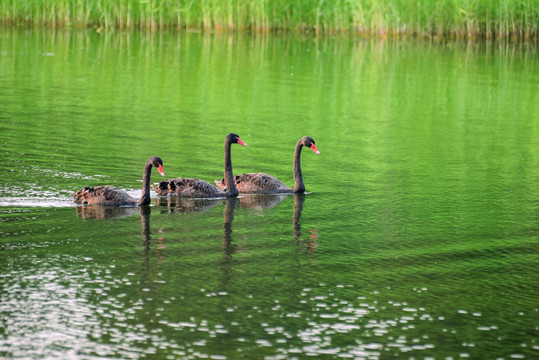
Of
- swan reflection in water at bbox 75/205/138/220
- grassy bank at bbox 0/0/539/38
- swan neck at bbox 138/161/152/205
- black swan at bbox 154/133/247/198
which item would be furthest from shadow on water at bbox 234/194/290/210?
grassy bank at bbox 0/0/539/38

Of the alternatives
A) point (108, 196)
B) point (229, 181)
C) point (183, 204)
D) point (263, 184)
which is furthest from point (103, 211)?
point (263, 184)

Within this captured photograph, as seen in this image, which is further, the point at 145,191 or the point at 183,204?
the point at 183,204

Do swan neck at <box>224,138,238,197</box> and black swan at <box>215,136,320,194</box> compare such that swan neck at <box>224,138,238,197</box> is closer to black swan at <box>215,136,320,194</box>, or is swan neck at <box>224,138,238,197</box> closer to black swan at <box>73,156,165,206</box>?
black swan at <box>215,136,320,194</box>

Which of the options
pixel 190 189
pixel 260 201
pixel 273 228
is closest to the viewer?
pixel 273 228

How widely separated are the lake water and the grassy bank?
10384 millimetres

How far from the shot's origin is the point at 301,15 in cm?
3375

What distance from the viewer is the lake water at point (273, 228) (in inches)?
262

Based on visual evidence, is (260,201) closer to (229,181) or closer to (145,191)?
(229,181)

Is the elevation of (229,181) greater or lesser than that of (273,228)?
greater

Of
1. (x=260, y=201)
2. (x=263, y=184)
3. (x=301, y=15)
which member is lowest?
(x=260, y=201)

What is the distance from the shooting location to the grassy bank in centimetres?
3144

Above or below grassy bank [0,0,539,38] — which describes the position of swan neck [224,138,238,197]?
below

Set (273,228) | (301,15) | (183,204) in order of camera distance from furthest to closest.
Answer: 1. (301,15)
2. (183,204)
3. (273,228)

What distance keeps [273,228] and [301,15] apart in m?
25.0
